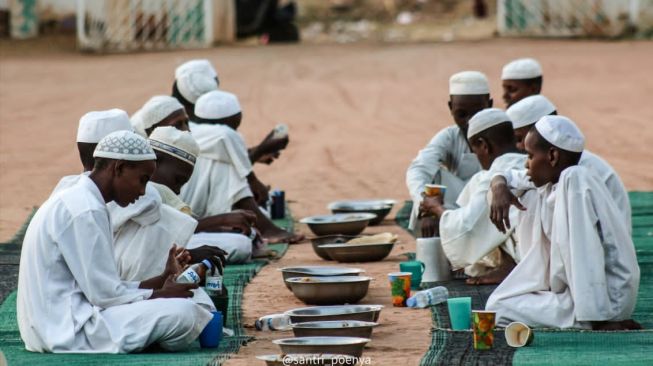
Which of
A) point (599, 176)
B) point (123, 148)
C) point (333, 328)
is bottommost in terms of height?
point (333, 328)

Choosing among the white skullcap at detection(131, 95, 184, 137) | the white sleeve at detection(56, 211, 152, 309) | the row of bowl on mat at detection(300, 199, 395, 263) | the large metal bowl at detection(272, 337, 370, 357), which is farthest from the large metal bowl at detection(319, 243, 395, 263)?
the white sleeve at detection(56, 211, 152, 309)

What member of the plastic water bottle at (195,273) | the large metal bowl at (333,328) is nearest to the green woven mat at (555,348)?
the large metal bowl at (333,328)

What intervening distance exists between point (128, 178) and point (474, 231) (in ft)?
9.48

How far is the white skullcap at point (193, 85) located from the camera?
1077 centimetres

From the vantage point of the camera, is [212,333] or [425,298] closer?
[212,333]

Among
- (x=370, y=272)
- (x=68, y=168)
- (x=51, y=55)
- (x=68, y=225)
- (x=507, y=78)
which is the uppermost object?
(x=68, y=225)

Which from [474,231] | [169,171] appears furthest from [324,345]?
[474,231]

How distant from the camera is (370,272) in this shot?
29.0ft

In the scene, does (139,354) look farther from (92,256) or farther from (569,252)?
(569,252)

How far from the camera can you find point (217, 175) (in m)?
9.78

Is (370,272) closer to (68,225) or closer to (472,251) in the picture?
(472,251)

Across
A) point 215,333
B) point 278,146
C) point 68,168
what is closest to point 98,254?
point 215,333

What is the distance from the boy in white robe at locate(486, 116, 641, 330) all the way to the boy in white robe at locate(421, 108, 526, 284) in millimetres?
1185

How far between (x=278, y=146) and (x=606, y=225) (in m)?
4.53
